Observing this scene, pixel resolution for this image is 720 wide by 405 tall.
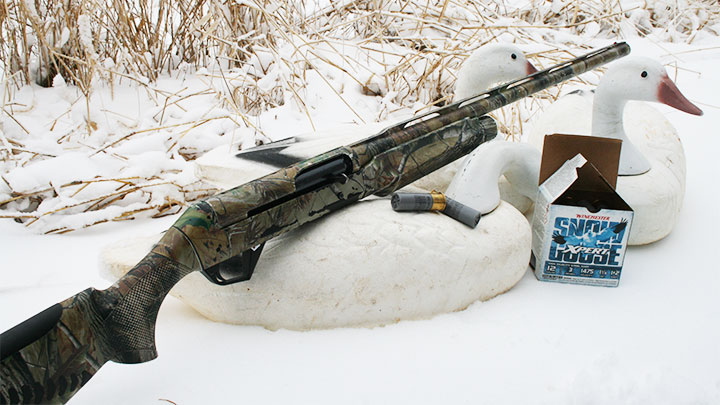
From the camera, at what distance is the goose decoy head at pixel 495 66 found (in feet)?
6.58

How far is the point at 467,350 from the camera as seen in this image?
4.53ft

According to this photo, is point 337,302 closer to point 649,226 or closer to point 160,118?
point 649,226

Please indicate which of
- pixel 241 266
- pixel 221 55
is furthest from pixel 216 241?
pixel 221 55

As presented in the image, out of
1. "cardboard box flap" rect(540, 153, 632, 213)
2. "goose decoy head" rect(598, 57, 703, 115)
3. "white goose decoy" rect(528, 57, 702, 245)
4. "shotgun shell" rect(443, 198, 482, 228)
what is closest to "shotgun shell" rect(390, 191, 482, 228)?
"shotgun shell" rect(443, 198, 482, 228)

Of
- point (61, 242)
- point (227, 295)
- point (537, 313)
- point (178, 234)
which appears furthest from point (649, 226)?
point (61, 242)

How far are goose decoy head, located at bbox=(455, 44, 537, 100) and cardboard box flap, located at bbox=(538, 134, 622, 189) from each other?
1.30 ft

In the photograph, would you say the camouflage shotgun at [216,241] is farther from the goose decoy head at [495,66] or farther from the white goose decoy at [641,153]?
the white goose decoy at [641,153]

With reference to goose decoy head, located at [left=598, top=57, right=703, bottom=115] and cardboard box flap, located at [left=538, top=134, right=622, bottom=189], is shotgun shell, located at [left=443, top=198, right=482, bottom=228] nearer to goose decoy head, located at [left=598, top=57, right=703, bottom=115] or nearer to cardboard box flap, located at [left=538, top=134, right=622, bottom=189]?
cardboard box flap, located at [left=538, top=134, right=622, bottom=189]

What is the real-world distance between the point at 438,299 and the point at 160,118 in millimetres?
1887

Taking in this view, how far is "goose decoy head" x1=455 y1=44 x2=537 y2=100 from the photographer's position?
2.01m

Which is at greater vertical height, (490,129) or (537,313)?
(490,129)

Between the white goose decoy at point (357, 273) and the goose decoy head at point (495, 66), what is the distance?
700mm

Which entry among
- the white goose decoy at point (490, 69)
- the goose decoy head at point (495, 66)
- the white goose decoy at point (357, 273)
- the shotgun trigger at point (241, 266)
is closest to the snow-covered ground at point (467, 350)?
the white goose decoy at point (357, 273)

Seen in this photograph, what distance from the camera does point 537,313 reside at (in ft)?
5.05
